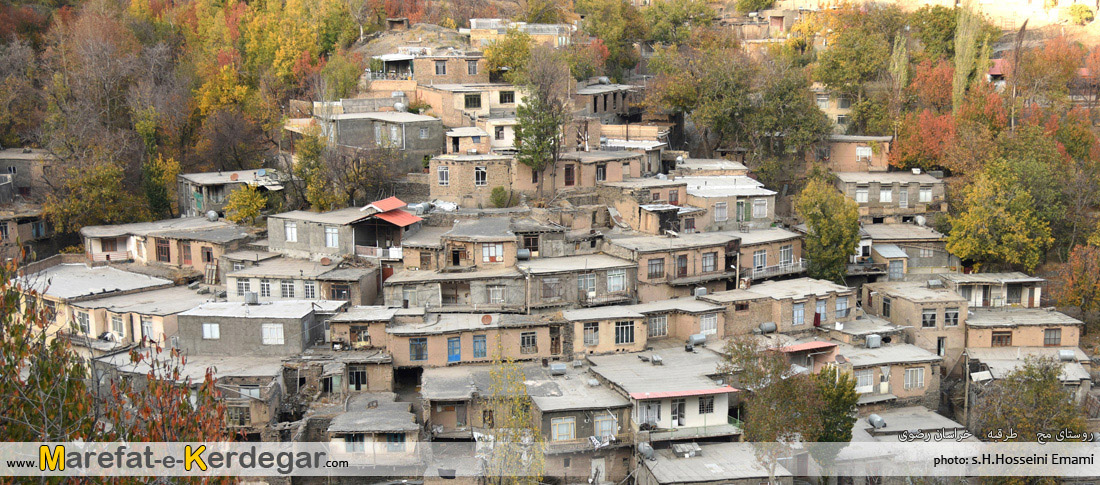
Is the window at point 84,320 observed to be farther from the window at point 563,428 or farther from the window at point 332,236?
the window at point 563,428

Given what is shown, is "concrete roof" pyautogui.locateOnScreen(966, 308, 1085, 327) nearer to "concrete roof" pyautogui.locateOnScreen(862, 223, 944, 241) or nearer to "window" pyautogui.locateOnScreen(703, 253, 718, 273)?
"concrete roof" pyautogui.locateOnScreen(862, 223, 944, 241)

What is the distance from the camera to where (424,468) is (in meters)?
32.5

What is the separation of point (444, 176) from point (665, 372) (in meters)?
14.3

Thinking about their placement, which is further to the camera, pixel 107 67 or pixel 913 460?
pixel 107 67

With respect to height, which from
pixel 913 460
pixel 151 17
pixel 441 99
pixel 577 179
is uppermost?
pixel 151 17

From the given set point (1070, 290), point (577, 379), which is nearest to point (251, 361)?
point (577, 379)

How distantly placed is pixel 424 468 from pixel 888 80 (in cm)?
3278

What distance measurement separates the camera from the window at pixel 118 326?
129 ft

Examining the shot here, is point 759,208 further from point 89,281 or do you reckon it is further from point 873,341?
point 89,281

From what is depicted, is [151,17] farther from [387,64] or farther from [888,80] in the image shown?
[888,80]

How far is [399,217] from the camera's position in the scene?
42281 mm

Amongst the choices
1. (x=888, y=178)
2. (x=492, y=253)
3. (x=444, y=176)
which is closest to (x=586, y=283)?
(x=492, y=253)

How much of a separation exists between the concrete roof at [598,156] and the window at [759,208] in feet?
18.3

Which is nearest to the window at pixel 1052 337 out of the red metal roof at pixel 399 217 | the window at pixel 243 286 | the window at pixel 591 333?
the window at pixel 591 333
